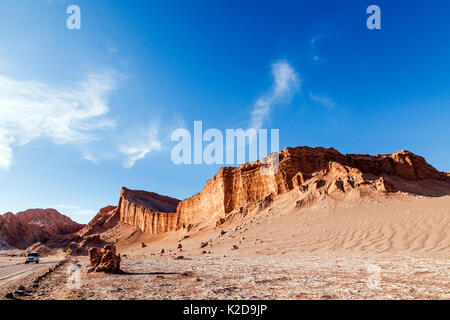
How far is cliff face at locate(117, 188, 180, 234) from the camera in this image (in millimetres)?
57531

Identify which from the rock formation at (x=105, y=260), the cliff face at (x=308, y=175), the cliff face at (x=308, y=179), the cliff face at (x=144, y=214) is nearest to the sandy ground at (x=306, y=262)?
the rock formation at (x=105, y=260)

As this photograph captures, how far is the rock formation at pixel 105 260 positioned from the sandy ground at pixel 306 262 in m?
0.57

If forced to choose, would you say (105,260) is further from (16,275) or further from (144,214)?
(144,214)

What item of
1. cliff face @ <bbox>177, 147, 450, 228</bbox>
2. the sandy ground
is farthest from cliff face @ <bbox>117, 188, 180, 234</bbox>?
the sandy ground

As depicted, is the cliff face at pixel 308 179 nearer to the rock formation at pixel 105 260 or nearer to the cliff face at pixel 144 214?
the cliff face at pixel 144 214

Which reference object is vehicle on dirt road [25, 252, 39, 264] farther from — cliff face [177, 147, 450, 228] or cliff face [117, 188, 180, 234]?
cliff face [117, 188, 180, 234]

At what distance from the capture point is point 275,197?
119 feet

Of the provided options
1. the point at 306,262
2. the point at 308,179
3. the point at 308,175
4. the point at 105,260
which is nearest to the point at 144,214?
the point at 308,175

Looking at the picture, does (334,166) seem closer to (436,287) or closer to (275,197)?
(275,197)

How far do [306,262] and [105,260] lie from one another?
340 inches

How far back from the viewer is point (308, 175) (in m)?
36.1
